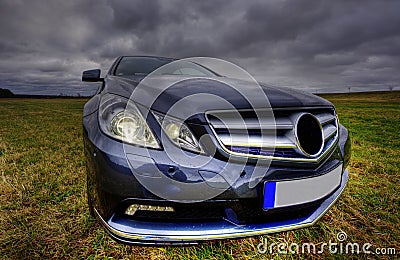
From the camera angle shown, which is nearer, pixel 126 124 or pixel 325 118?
pixel 126 124

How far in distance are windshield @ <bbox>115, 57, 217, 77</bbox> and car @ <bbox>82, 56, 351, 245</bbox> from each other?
1205 mm

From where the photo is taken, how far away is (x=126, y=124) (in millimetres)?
1270

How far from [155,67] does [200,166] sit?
6.36 feet

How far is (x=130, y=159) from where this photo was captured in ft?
3.83

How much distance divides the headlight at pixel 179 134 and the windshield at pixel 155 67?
53.0 inches

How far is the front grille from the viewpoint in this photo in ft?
4.03

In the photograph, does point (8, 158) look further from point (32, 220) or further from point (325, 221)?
point (325, 221)

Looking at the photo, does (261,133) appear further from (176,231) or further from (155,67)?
(155,67)

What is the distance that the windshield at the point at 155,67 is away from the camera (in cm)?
255

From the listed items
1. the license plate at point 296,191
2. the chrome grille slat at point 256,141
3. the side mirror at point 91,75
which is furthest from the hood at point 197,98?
the side mirror at point 91,75

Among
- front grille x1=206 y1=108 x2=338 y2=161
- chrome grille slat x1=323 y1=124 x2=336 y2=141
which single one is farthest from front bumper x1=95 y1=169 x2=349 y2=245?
chrome grille slat x1=323 y1=124 x2=336 y2=141

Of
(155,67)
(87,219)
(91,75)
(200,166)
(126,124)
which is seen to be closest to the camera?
(200,166)

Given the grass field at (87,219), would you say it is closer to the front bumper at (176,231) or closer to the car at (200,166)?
the front bumper at (176,231)

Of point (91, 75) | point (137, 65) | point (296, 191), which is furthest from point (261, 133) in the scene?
point (91, 75)
